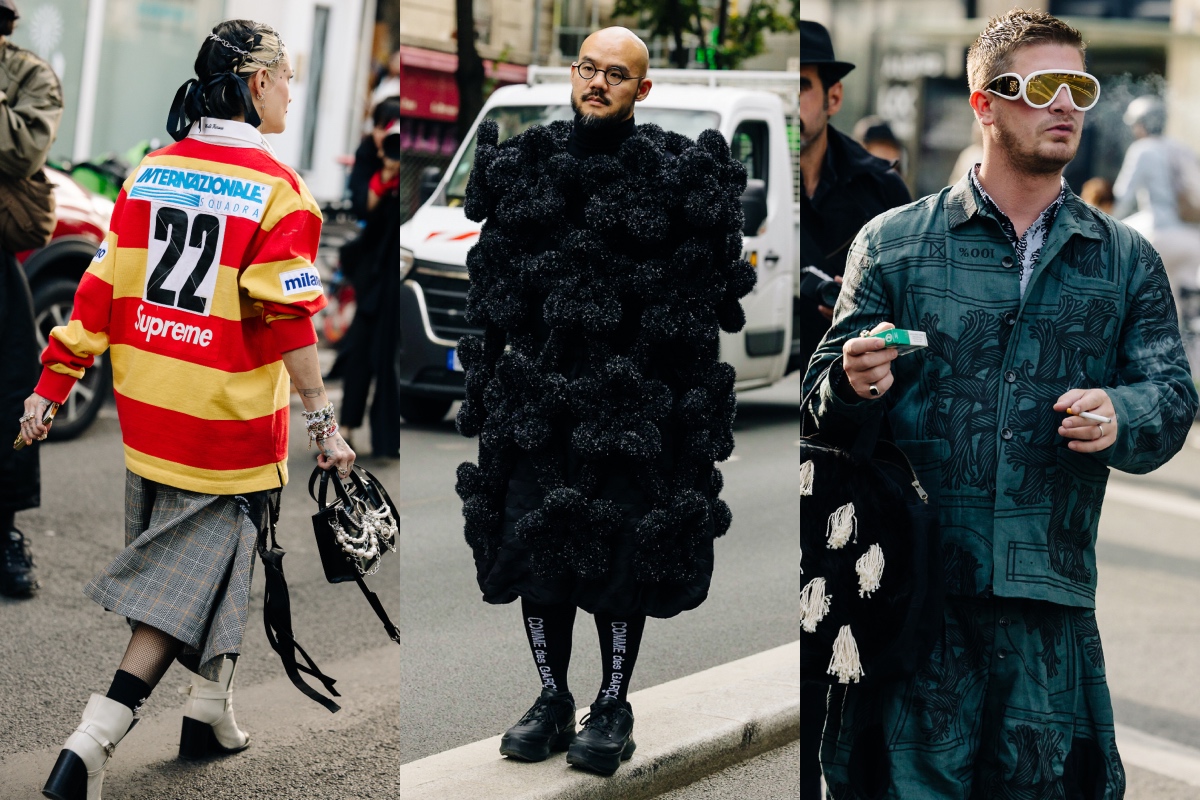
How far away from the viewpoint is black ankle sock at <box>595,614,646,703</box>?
399 centimetres

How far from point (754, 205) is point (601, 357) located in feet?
2.18

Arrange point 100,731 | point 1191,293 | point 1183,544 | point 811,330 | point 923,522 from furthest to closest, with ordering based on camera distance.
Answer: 1. point 1191,293
2. point 1183,544
3. point 811,330
4. point 100,731
5. point 923,522

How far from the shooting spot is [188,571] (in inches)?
145

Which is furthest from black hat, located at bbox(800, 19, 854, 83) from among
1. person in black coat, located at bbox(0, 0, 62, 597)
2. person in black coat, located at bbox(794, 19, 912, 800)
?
person in black coat, located at bbox(0, 0, 62, 597)

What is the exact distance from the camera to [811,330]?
3850mm

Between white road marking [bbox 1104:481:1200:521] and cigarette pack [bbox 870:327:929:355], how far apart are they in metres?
7.56

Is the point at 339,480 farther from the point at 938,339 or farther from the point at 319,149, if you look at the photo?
the point at 319,149

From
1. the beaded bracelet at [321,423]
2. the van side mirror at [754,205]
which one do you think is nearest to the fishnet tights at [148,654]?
the beaded bracelet at [321,423]

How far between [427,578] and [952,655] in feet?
5.54

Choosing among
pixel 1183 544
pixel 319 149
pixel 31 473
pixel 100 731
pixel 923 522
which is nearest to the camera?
pixel 923 522

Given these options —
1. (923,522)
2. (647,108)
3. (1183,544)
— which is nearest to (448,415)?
(647,108)

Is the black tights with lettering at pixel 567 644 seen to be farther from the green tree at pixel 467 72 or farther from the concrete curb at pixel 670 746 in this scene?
the green tree at pixel 467 72

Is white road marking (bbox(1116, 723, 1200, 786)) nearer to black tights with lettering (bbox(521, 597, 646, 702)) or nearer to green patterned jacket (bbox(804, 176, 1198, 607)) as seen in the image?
black tights with lettering (bbox(521, 597, 646, 702))

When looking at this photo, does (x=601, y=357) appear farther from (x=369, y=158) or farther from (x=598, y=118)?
(x=369, y=158)
